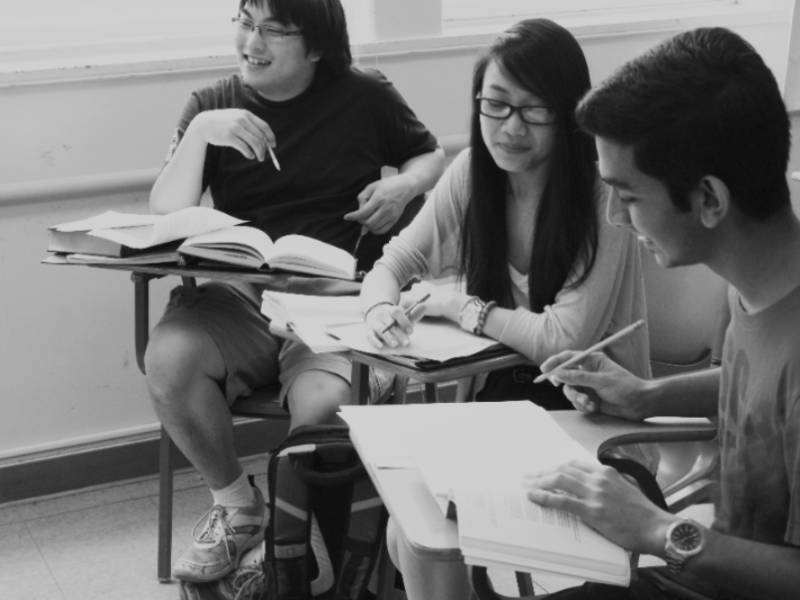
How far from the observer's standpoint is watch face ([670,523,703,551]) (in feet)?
4.14

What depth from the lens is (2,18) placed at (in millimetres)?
3057

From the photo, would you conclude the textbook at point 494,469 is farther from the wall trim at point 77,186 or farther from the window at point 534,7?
the window at point 534,7

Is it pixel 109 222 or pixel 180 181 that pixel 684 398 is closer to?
pixel 109 222

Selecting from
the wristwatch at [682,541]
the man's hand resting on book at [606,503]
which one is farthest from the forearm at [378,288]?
the wristwatch at [682,541]

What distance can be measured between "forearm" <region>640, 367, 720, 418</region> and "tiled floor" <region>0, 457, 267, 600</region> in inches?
53.1

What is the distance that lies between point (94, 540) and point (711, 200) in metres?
2.01

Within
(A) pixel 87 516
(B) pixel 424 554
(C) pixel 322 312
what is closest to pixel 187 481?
(A) pixel 87 516

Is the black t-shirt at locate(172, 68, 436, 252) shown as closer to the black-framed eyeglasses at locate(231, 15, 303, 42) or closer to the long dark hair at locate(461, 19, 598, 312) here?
the black-framed eyeglasses at locate(231, 15, 303, 42)

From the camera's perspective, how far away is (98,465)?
3.18 metres

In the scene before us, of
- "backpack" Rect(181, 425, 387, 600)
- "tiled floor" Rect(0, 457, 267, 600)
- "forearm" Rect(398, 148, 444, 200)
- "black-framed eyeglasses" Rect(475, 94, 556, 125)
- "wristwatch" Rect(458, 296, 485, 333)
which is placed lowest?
"tiled floor" Rect(0, 457, 267, 600)

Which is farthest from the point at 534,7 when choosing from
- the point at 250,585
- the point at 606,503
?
the point at 606,503

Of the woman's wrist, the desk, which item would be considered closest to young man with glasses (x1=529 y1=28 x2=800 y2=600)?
the desk

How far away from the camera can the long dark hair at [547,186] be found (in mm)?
2129

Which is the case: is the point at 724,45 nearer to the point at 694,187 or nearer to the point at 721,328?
the point at 694,187
